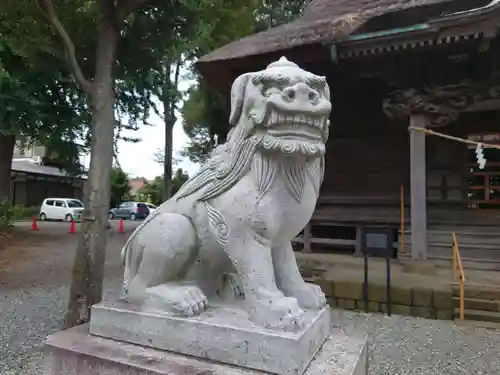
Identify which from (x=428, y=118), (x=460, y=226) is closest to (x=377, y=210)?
(x=460, y=226)

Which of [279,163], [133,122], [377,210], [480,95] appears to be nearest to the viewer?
[279,163]

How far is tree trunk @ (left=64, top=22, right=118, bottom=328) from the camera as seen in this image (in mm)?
3922

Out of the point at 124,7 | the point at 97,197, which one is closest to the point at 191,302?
the point at 97,197

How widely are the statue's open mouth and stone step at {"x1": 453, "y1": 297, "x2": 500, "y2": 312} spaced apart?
3.96 metres

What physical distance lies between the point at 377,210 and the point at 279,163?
673 cm

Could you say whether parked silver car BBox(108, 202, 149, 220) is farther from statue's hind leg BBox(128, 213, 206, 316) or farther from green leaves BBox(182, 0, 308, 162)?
statue's hind leg BBox(128, 213, 206, 316)

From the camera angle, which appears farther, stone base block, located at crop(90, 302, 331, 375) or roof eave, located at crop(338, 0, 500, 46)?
roof eave, located at crop(338, 0, 500, 46)

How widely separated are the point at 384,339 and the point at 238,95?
3.25 m

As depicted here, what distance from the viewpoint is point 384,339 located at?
404 cm

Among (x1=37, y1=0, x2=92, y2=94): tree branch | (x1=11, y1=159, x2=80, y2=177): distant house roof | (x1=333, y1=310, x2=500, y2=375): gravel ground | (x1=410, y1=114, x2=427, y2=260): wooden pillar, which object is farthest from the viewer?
(x1=11, y1=159, x2=80, y2=177): distant house roof

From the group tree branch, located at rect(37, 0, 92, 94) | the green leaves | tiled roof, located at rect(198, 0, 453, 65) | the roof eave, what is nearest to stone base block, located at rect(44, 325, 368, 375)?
tree branch, located at rect(37, 0, 92, 94)

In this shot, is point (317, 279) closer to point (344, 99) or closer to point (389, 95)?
point (389, 95)

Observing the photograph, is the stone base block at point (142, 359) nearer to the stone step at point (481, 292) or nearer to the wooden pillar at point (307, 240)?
the stone step at point (481, 292)

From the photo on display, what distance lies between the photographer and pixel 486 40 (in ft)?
18.7
